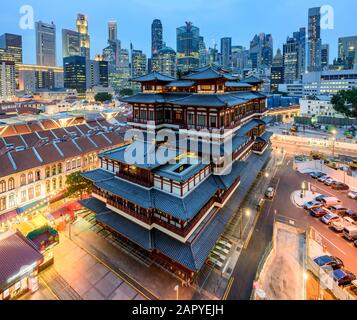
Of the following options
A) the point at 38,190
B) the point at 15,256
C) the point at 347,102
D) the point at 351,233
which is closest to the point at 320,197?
the point at 351,233

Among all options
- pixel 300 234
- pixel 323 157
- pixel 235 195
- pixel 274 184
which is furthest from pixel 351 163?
pixel 235 195

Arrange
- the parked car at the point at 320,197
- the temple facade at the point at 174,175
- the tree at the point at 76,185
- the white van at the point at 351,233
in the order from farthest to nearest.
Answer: the parked car at the point at 320,197 → the tree at the point at 76,185 → the white van at the point at 351,233 → the temple facade at the point at 174,175

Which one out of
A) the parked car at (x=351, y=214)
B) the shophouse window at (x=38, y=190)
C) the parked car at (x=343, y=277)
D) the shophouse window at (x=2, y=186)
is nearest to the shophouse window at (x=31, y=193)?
the shophouse window at (x=38, y=190)

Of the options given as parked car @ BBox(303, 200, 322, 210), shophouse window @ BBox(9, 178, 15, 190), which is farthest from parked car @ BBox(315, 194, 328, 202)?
shophouse window @ BBox(9, 178, 15, 190)

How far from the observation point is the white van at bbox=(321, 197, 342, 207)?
129ft

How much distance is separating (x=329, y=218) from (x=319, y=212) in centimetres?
176

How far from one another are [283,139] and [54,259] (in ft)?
267

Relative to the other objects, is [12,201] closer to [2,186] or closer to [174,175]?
[2,186]

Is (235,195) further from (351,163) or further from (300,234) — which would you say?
(351,163)

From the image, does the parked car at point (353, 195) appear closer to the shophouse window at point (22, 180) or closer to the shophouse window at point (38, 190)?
the shophouse window at point (38, 190)

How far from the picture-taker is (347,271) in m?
24.7

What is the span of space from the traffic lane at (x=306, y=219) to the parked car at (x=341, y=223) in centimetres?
83

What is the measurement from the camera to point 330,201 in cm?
3959

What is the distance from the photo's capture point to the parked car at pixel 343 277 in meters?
23.5
